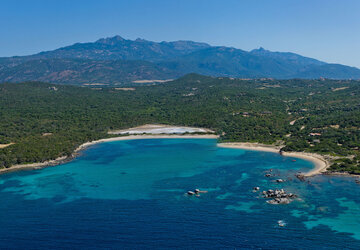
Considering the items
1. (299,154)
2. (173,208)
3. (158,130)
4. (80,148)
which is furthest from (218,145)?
(173,208)

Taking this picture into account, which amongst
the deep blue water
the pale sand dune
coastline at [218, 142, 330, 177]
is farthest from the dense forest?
the deep blue water

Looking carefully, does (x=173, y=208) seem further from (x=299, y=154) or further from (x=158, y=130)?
(x=158, y=130)

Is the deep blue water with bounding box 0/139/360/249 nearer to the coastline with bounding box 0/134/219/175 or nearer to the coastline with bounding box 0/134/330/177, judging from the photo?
the coastline with bounding box 0/134/330/177

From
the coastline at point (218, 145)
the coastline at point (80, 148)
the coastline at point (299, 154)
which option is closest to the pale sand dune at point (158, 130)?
the coastline at point (218, 145)

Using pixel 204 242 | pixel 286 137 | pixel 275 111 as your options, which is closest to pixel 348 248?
pixel 204 242

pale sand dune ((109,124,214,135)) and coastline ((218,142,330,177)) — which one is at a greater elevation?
pale sand dune ((109,124,214,135))

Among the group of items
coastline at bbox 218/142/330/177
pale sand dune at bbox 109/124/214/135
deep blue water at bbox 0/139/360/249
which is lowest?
deep blue water at bbox 0/139/360/249

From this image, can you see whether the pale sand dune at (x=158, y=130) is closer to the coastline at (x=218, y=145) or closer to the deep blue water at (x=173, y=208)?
the coastline at (x=218, y=145)
